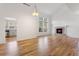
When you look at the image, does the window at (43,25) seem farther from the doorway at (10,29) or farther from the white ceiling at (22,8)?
the doorway at (10,29)

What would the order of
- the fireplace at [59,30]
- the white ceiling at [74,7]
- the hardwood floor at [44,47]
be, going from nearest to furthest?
the white ceiling at [74,7]
the hardwood floor at [44,47]
the fireplace at [59,30]

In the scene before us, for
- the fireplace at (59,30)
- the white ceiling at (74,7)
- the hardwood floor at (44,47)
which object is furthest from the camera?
the fireplace at (59,30)

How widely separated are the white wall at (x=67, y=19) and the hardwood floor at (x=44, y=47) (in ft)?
0.53

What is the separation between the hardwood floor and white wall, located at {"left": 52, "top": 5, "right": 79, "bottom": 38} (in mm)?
162

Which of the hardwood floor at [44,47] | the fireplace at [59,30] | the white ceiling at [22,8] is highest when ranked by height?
the white ceiling at [22,8]

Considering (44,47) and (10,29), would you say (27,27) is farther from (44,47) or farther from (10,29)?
(44,47)

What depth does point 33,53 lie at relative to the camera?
104 inches

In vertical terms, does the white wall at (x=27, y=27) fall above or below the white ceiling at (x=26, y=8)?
below

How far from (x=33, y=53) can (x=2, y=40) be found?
659mm

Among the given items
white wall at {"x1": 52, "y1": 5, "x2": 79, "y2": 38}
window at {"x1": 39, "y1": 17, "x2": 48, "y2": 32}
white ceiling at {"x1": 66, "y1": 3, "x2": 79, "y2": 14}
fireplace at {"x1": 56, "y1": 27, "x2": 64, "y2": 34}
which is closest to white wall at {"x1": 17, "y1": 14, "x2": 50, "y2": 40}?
window at {"x1": 39, "y1": 17, "x2": 48, "y2": 32}

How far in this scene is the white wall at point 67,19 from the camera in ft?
8.81

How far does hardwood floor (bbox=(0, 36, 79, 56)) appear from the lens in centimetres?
265

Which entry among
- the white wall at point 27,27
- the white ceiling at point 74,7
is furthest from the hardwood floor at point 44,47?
the white ceiling at point 74,7

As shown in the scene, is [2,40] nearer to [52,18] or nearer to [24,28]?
[24,28]
